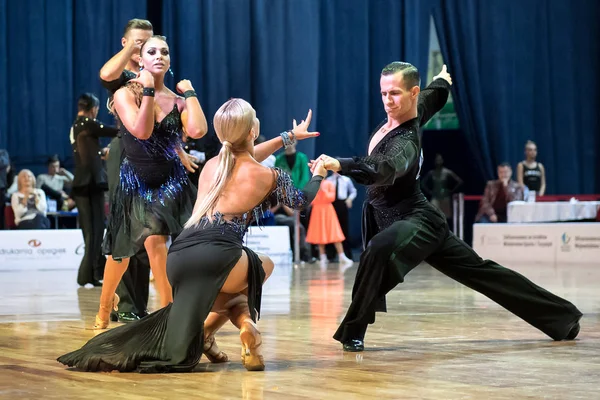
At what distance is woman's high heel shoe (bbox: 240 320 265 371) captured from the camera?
4223 millimetres

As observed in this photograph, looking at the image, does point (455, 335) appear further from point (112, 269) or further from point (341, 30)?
point (341, 30)

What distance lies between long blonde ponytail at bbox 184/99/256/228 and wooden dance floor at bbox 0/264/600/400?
669 mm

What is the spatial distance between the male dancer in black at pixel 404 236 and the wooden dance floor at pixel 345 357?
14 centimetres

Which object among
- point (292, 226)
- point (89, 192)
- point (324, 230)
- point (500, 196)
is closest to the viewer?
point (89, 192)

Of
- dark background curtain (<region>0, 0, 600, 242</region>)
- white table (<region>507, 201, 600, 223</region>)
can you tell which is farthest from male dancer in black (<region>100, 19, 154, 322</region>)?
dark background curtain (<region>0, 0, 600, 242</region>)

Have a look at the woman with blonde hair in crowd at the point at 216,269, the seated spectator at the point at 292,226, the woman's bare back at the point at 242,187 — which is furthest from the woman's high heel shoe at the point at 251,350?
the seated spectator at the point at 292,226

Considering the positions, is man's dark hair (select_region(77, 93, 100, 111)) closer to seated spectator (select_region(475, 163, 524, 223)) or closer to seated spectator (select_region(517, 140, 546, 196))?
seated spectator (select_region(475, 163, 524, 223))

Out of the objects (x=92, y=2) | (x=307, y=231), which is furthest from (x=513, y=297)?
(x=92, y=2)

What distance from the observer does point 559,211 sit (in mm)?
14133

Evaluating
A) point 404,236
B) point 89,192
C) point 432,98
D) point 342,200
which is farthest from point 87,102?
point 342,200

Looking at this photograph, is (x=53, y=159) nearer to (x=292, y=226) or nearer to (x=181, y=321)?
(x=292, y=226)

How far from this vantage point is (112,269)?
591 cm

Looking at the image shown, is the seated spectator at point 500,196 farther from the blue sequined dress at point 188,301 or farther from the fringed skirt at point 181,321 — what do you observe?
the fringed skirt at point 181,321

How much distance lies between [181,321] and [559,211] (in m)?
10.7
